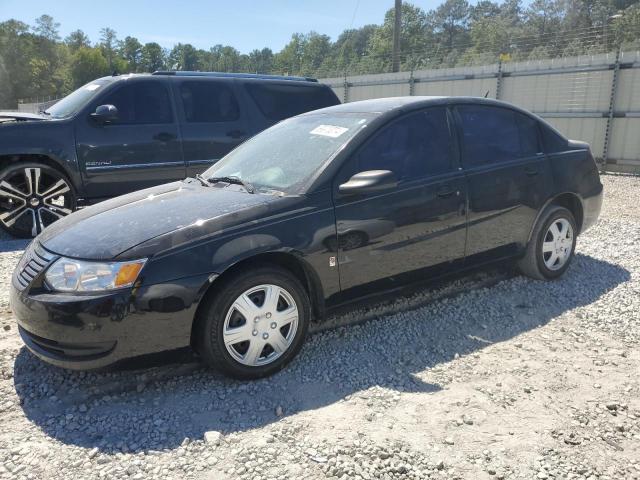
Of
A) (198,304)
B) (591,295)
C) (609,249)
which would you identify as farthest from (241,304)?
(609,249)

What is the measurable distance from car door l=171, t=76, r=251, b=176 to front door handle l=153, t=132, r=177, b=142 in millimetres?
150

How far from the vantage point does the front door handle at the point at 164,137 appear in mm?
6598

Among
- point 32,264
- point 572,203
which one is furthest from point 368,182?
point 572,203

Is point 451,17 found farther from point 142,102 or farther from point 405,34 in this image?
point 142,102

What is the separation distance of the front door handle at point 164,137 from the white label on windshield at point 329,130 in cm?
337

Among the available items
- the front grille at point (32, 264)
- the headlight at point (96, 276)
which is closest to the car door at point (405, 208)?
the headlight at point (96, 276)

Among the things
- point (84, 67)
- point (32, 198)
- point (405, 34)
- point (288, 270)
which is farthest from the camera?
point (84, 67)

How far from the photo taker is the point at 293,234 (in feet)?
10.3

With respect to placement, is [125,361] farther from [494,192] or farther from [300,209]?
[494,192]

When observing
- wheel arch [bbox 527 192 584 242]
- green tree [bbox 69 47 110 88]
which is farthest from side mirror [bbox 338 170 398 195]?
green tree [bbox 69 47 110 88]

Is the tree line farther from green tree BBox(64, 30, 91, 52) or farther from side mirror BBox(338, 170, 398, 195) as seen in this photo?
side mirror BBox(338, 170, 398, 195)

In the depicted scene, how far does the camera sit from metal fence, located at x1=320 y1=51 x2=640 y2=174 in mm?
10867

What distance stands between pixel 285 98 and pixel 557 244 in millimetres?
4336

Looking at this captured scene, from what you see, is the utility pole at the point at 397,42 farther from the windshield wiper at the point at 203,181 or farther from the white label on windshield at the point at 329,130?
the windshield wiper at the point at 203,181
